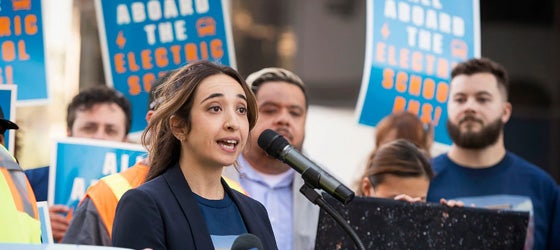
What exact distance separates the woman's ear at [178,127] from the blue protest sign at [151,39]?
9.63 feet

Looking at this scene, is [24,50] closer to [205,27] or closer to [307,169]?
[205,27]

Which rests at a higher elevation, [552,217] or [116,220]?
[116,220]

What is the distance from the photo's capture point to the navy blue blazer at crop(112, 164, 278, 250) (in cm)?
359

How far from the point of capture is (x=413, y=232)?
4770 mm

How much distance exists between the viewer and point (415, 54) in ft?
23.0

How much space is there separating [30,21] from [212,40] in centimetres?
120

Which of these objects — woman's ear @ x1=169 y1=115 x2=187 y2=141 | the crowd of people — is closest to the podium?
the crowd of people

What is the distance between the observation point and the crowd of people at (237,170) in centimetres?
367

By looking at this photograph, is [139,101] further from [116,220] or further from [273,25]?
[273,25]

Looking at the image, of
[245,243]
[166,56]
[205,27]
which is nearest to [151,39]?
[166,56]

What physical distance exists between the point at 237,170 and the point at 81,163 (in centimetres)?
165

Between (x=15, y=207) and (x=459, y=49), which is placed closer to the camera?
(x=15, y=207)

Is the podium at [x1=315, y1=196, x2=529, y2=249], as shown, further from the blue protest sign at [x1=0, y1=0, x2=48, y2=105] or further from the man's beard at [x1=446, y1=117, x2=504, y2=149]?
the blue protest sign at [x1=0, y1=0, x2=48, y2=105]

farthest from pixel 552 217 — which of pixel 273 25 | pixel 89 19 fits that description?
pixel 89 19
